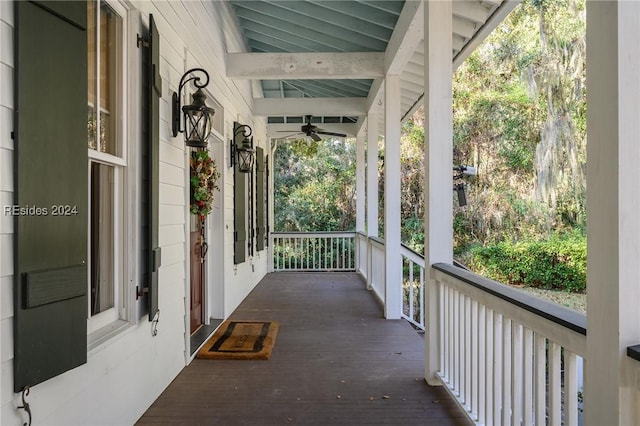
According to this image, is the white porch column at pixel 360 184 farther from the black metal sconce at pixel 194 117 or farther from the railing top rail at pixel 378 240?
the black metal sconce at pixel 194 117

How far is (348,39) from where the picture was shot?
5.02 meters

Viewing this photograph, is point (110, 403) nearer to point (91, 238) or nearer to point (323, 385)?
point (91, 238)

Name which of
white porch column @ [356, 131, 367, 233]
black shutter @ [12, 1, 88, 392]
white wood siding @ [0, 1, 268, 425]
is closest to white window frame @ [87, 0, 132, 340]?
white wood siding @ [0, 1, 268, 425]

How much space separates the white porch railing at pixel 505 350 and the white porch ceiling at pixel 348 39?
2.15 m

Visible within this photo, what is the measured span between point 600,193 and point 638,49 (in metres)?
0.41

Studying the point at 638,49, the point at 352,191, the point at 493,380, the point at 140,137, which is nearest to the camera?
the point at 638,49

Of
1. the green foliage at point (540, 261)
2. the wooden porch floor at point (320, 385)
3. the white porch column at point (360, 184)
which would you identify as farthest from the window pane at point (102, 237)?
the green foliage at point (540, 261)

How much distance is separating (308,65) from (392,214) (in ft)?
6.51

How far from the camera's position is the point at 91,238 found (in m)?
2.20

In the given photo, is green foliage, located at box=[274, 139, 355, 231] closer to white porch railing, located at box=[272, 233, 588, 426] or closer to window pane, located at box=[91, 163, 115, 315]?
white porch railing, located at box=[272, 233, 588, 426]

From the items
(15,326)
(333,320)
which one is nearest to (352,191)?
(333,320)

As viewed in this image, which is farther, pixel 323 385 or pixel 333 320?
pixel 333 320

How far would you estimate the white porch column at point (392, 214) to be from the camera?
507 cm

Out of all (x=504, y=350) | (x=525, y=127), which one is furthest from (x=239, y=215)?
(x=525, y=127)
